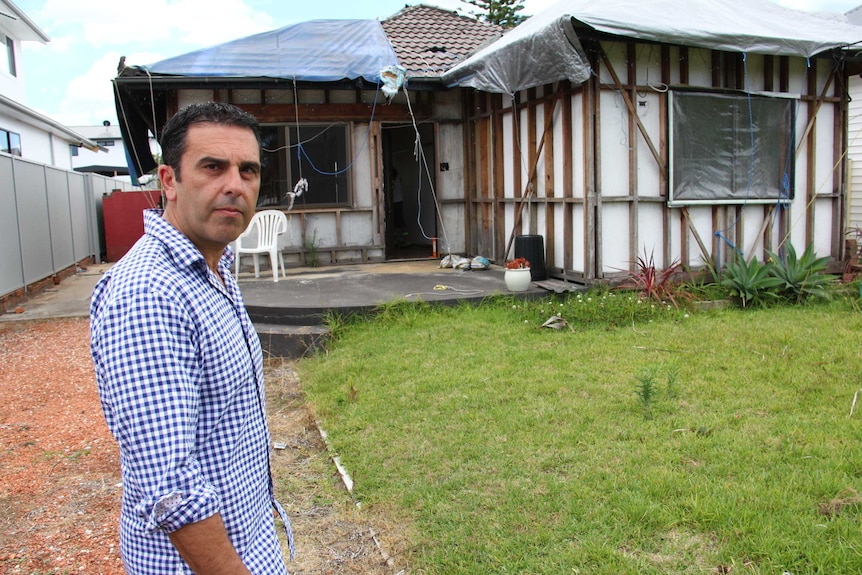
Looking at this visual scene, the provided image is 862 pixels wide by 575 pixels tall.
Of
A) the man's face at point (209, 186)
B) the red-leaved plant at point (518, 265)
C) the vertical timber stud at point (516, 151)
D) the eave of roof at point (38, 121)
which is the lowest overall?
the red-leaved plant at point (518, 265)

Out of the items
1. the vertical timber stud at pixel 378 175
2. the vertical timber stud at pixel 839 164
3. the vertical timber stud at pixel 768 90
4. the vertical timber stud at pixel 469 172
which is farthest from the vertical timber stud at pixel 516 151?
the vertical timber stud at pixel 839 164

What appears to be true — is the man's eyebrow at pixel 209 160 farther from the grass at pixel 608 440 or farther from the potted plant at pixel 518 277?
the potted plant at pixel 518 277

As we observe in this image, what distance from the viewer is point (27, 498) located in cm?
382

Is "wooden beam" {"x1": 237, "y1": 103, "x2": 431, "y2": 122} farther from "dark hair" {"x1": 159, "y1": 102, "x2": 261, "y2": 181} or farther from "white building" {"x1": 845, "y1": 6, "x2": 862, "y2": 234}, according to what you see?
"dark hair" {"x1": 159, "y1": 102, "x2": 261, "y2": 181}

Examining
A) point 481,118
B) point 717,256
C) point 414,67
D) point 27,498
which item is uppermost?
point 414,67

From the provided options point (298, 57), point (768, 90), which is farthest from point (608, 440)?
point (298, 57)

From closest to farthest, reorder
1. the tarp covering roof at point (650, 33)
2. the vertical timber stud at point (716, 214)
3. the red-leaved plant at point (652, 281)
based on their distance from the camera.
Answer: the tarp covering roof at point (650, 33), the red-leaved plant at point (652, 281), the vertical timber stud at point (716, 214)

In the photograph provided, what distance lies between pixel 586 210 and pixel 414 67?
13.3 ft

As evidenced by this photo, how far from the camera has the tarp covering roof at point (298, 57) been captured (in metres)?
9.52

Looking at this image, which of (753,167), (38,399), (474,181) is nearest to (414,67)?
(474,181)

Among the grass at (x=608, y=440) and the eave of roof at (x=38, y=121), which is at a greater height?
the eave of roof at (x=38, y=121)

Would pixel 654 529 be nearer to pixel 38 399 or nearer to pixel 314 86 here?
pixel 38 399

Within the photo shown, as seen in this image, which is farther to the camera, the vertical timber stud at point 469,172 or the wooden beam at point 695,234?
the vertical timber stud at point 469,172

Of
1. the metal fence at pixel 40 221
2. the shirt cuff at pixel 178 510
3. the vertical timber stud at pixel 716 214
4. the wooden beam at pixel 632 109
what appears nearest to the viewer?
the shirt cuff at pixel 178 510
